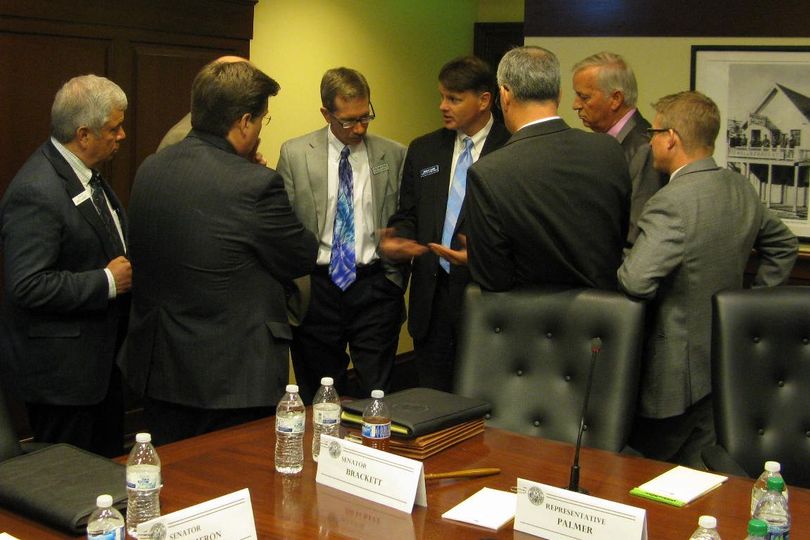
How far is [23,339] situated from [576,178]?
179 cm

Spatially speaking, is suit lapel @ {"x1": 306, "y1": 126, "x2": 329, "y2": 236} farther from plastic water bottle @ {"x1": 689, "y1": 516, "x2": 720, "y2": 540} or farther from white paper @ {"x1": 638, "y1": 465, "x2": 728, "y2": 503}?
plastic water bottle @ {"x1": 689, "y1": 516, "x2": 720, "y2": 540}

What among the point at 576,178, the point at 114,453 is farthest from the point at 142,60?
the point at 576,178

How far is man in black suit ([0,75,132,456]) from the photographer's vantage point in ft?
9.95

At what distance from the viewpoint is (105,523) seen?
1.58 metres

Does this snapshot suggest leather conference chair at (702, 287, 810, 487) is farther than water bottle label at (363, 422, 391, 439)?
Yes

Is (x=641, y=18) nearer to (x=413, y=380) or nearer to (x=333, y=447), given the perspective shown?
(x=413, y=380)

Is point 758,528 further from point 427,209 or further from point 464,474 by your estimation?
point 427,209

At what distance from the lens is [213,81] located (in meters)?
2.87

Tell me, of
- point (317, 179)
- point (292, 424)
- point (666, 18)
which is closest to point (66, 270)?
point (317, 179)

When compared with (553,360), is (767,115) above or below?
above

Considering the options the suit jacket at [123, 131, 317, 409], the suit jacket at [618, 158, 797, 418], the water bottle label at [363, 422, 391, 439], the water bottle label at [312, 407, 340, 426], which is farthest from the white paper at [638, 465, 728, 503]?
the suit jacket at [123, 131, 317, 409]

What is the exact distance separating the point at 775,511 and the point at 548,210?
1362 mm

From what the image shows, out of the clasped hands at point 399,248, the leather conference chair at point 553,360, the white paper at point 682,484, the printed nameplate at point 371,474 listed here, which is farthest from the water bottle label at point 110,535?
the clasped hands at point 399,248

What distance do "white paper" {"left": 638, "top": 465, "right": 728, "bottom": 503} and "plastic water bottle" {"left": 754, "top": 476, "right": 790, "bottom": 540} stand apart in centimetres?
21
